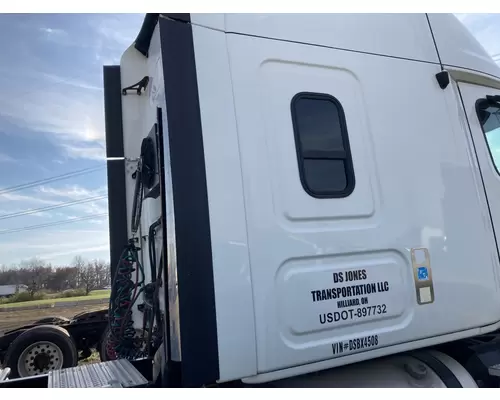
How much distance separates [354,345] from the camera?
1909mm

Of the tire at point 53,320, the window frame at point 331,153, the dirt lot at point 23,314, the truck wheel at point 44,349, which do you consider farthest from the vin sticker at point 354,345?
the dirt lot at point 23,314

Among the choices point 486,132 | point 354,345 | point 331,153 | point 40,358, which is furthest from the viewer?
point 40,358

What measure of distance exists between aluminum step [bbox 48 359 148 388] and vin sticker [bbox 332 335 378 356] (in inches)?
36.6

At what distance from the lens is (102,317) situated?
6.38 m

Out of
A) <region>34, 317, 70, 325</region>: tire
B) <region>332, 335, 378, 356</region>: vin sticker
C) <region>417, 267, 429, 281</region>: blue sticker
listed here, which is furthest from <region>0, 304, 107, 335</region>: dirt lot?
<region>417, 267, 429, 281</region>: blue sticker

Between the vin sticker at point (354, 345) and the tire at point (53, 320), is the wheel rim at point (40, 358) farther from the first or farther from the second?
the vin sticker at point (354, 345)

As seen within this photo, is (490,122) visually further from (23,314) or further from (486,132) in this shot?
(23,314)

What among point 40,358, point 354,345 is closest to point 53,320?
point 40,358

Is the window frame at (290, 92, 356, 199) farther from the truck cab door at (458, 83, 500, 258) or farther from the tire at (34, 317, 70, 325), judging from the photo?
the tire at (34, 317, 70, 325)

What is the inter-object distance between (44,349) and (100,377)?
3.61 meters

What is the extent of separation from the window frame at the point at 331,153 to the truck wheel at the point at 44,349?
4510 mm

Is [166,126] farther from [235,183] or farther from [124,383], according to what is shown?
[124,383]

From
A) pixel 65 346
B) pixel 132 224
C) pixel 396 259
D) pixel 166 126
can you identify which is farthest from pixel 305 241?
pixel 65 346

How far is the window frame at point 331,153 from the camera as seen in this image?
198 centimetres
